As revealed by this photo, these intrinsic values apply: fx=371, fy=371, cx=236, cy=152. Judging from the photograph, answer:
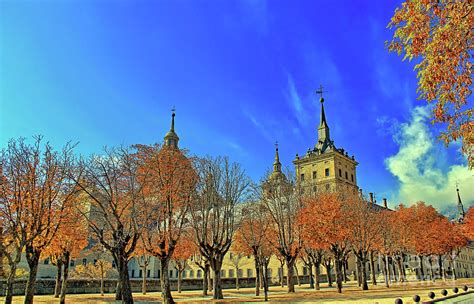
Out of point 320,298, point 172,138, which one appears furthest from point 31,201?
point 172,138

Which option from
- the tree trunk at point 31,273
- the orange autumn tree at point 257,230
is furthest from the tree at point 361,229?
the tree trunk at point 31,273

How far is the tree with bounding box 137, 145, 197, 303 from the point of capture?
2641 centimetres

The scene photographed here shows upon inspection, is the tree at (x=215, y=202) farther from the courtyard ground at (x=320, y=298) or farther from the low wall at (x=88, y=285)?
the low wall at (x=88, y=285)

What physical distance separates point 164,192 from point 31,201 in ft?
27.9

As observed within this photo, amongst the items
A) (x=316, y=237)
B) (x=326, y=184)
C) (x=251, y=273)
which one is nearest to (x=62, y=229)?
(x=316, y=237)

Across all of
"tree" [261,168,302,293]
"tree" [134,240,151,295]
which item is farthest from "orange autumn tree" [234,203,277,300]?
"tree" [134,240,151,295]

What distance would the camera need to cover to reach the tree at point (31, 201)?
22984mm

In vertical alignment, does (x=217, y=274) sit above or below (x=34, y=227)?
below

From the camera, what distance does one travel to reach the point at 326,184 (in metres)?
85.1

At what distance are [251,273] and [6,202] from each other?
2430 inches

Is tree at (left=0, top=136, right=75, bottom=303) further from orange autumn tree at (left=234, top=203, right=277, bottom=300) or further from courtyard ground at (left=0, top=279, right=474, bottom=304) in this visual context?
orange autumn tree at (left=234, top=203, right=277, bottom=300)

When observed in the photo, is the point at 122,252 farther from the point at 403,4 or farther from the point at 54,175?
the point at 403,4

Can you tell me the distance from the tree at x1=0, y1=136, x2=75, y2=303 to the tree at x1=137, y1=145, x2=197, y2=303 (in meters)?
5.44

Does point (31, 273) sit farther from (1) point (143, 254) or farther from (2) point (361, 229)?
(2) point (361, 229)
